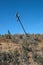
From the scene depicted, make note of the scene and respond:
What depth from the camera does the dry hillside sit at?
2012 cm

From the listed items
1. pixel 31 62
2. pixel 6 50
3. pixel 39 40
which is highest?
pixel 39 40

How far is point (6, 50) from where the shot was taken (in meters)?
21.3

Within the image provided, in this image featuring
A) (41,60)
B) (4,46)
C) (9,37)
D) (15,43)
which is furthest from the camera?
(9,37)

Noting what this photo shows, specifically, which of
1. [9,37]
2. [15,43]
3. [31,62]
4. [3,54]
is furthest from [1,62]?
[9,37]

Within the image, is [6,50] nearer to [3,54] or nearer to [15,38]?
[3,54]

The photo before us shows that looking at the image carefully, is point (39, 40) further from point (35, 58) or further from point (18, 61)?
point (18, 61)

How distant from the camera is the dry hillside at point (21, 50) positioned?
66.0ft

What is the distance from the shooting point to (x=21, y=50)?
22.0m

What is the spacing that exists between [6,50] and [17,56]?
4.24 feet

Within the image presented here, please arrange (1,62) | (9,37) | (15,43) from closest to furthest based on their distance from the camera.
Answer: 1. (1,62)
2. (15,43)
3. (9,37)

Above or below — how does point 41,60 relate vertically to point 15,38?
below

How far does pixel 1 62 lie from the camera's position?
19531mm

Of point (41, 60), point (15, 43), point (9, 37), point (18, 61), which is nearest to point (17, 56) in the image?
point (18, 61)

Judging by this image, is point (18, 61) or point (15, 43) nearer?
point (18, 61)
